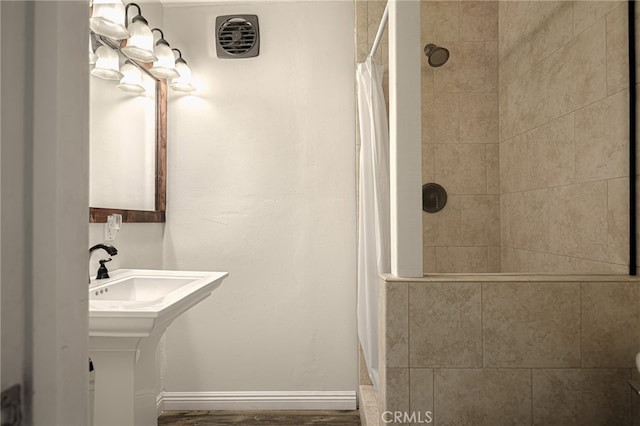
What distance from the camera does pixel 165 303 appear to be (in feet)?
4.48

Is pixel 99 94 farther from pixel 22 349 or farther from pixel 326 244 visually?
pixel 22 349

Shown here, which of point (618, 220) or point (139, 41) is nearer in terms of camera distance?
point (618, 220)

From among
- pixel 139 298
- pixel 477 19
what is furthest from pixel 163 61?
pixel 477 19

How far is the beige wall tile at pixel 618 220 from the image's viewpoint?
1.48 metres

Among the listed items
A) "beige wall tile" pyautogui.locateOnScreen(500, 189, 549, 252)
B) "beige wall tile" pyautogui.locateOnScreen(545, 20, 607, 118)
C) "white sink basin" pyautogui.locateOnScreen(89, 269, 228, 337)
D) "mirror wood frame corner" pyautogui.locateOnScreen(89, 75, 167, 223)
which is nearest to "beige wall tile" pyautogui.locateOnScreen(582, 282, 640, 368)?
"beige wall tile" pyautogui.locateOnScreen(500, 189, 549, 252)

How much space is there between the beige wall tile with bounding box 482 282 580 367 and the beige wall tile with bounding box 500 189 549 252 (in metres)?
0.67

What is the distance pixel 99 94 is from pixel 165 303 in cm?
115

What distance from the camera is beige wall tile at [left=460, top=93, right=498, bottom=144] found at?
2.48 m

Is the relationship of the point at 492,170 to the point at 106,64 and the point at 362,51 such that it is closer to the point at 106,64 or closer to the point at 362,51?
the point at 362,51

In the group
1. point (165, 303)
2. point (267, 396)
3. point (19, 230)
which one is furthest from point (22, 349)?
point (267, 396)

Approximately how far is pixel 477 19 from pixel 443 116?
1.94ft

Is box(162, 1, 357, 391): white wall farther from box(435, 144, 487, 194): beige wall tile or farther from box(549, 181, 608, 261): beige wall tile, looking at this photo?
box(549, 181, 608, 261): beige wall tile

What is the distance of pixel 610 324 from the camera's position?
140 cm

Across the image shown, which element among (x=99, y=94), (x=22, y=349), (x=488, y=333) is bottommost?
(x=488, y=333)
